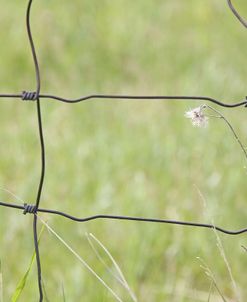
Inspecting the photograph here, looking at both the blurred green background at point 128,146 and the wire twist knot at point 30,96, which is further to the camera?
the blurred green background at point 128,146

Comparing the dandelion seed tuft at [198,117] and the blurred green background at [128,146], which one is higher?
the blurred green background at [128,146]

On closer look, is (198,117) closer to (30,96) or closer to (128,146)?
(30,96)

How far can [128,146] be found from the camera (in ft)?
12.0

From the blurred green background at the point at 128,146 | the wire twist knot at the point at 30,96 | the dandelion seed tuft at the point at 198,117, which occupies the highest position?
the blurred green background at the point at 128,146

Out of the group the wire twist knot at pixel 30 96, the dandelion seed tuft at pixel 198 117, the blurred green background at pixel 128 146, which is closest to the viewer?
the dandelion seed tuft at pixel 198 117

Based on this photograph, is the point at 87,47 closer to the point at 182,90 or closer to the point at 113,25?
the point at 113,25

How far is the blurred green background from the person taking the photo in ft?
9.05

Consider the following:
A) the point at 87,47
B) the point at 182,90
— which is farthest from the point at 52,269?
the point at 87,47

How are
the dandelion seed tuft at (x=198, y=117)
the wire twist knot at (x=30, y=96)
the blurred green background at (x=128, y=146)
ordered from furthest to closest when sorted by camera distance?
1. the blurred green background at (x=128, y=146)
2. the wire twist knot at (x=30, y=96)
3. the dandelion seed tuft at (x=198, y=117)

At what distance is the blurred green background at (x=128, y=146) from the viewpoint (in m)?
2.76

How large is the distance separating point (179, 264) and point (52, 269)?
0.42m

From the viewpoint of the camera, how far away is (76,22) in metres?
5.11

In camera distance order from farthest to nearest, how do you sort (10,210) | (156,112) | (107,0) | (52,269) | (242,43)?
(107,0)
(242,43)
(156,112)
(10,210)
(52,269)

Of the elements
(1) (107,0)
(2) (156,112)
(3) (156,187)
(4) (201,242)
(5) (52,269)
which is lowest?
(5) (52,269)
